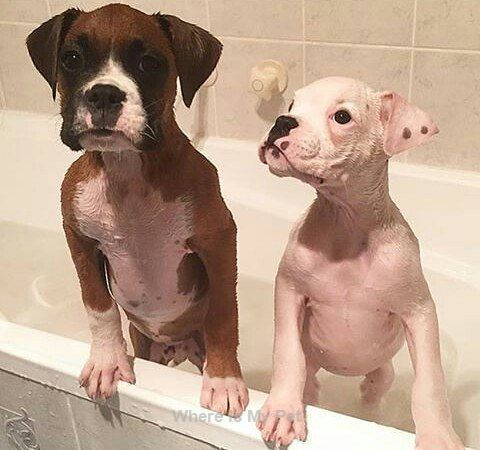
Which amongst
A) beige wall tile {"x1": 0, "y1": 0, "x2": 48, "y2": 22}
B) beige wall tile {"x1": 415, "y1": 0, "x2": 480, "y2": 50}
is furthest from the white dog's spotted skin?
beige wall tile {"x1": 0, "y1": 0, "x2": 48, "y2": 22}

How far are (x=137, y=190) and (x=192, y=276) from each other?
0.57 ft

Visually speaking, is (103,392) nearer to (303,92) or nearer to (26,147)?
(303,92)

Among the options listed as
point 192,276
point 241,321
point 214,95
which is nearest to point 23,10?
point 214,95

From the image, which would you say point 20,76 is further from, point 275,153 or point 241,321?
point 275,153

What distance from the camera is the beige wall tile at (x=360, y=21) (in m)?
1.43

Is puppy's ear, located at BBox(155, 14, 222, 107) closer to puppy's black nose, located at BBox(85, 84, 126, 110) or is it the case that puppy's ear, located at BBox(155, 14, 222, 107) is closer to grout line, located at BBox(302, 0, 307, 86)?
puppy's black nose, located at BBox(85, 84, 126, 110)

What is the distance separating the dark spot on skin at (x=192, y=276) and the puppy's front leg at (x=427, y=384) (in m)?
0.33

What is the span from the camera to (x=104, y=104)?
0.86 meters

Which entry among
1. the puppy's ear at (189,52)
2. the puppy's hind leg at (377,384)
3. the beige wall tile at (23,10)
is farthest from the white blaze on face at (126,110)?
the beige wall tile at (23,10)

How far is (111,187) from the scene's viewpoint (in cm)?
100

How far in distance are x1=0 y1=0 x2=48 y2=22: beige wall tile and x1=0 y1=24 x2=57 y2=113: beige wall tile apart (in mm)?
20

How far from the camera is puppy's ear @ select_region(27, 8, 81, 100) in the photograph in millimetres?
963

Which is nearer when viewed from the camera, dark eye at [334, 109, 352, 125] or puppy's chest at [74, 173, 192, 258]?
dark eye at [334, 109, 352, 125]

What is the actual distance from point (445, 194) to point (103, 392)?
0.85m
